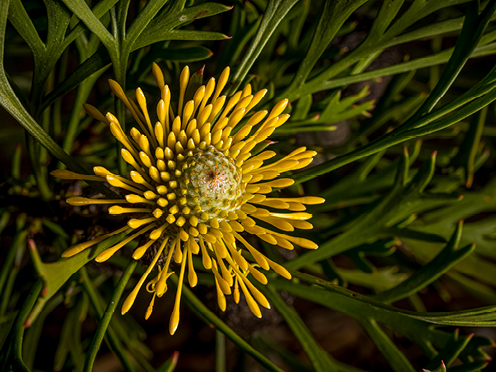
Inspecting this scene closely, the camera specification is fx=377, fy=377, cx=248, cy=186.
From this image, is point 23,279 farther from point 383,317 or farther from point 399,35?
point 399,35

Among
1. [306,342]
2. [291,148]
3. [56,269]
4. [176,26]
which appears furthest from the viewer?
[291,148]

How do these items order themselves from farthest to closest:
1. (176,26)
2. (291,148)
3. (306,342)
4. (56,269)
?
(291,148) → (306,342) → (176,26) → (56,269)

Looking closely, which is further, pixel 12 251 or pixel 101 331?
pixel 12 251

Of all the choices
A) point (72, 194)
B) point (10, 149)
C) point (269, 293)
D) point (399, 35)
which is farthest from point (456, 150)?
point (10, 149)

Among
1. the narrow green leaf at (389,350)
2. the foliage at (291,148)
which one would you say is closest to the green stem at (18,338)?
the foliage at (291,148)

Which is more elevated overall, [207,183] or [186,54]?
[186,54]

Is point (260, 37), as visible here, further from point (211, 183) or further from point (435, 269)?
point (435, 269)

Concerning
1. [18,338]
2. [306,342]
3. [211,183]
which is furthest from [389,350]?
[18,338]

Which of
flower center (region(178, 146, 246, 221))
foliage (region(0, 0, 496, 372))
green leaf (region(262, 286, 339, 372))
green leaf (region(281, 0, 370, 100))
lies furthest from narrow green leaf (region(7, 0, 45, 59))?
green leaf (region(262, 286, 339, 372))

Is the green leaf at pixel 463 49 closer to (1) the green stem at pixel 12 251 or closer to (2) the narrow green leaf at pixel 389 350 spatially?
(2) the narrow green leaf at pixel 389 350

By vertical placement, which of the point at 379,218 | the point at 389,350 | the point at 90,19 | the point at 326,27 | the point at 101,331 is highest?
the point at 90,19

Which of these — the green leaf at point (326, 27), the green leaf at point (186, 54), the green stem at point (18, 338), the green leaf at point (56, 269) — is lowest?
the green stem at point (18, 338)
